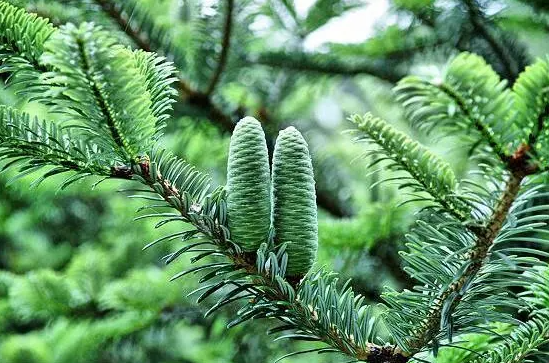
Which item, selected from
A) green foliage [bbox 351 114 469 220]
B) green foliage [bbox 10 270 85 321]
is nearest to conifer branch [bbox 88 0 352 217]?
green foliage [bbox 10 270 85 321]

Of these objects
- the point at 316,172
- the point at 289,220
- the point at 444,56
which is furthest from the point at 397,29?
the point at 289,220

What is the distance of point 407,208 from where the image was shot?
663mm

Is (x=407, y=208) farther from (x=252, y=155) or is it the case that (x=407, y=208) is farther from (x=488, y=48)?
(x=252, y=155)

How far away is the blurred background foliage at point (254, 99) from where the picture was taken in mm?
674

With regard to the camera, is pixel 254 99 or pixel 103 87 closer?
pixel 103 87

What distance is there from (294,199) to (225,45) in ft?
1.29

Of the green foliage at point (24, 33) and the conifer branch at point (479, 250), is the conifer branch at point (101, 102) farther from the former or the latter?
the conifer branch at point (479, 250)

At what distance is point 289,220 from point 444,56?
50cm

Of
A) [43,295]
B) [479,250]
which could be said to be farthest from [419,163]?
[43,295]

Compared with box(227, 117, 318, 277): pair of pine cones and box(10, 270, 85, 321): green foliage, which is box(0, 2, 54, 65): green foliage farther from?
box(10, 270, 85, 321): green foliage

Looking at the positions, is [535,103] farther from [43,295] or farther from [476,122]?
[43,295]

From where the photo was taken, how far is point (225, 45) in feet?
2.28

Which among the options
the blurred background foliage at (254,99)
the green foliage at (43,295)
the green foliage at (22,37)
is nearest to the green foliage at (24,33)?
the green foliage at (22,37)

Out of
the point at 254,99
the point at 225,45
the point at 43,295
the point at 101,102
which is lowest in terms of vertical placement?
the point at 43,295
